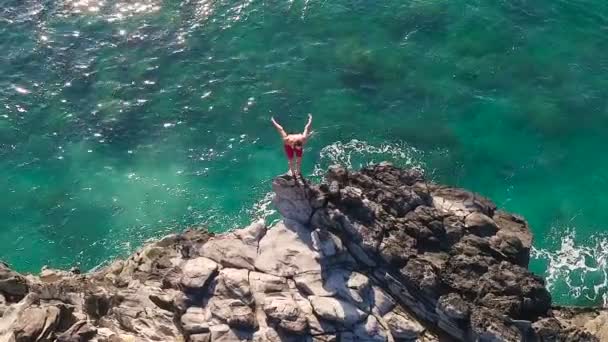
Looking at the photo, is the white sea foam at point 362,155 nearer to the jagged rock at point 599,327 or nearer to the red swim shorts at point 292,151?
the red swim shorts at point 292,151

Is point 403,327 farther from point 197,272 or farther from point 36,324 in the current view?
point 36,324

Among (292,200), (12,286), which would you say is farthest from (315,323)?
(12,286)

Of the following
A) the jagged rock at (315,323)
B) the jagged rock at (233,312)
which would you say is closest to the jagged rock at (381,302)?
the jagged rock at (315,323)

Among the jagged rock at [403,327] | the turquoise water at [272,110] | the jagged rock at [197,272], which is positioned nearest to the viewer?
the jagged rock at [403,327]

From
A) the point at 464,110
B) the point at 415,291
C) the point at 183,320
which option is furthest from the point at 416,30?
the point at 183,320

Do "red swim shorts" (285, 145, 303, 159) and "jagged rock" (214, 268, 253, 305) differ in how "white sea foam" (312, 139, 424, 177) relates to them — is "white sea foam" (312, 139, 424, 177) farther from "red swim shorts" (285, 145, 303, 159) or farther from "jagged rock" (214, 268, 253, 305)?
"jagged rock" (214, 268, 253, 305)

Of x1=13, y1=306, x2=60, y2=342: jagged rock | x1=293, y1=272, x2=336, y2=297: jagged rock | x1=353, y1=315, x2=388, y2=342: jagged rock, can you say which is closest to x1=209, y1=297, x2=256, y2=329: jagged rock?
x1=293, y1=272, x2=336, y2=297: jagged rock
